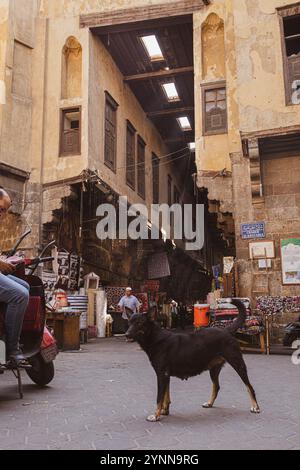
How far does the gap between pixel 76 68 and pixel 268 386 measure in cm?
1373

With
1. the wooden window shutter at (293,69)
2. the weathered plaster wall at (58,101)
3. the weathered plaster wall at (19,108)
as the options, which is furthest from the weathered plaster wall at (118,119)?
the wooden window shutter at (293,69)

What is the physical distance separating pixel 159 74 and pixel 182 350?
16177 mm

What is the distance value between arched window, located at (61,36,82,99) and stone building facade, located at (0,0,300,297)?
0.14 feet

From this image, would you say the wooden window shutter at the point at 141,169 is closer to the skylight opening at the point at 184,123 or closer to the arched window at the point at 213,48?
the skylight opening at the point at 184,123

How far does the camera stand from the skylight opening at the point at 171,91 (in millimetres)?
20141

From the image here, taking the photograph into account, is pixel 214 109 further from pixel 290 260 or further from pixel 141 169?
A: pixel 141 169

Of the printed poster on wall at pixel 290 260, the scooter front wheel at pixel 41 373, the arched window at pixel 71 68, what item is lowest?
the scooter front wheel at pixel 41 373

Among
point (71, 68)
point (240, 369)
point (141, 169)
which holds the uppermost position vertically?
point (71, 68)

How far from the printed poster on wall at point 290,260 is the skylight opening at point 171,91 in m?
10.4

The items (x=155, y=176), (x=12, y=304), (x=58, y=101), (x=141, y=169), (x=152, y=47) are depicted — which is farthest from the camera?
(x=155, y=176)

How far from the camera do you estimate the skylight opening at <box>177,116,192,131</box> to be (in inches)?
904

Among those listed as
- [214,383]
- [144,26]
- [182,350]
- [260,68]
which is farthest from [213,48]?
[182,350]

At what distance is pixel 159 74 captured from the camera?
1870cm

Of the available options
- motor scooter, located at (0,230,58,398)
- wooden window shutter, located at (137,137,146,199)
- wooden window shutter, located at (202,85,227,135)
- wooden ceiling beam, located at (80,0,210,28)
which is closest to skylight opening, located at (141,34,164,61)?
wooden ceiling beam, located at (80,0,210,28)
